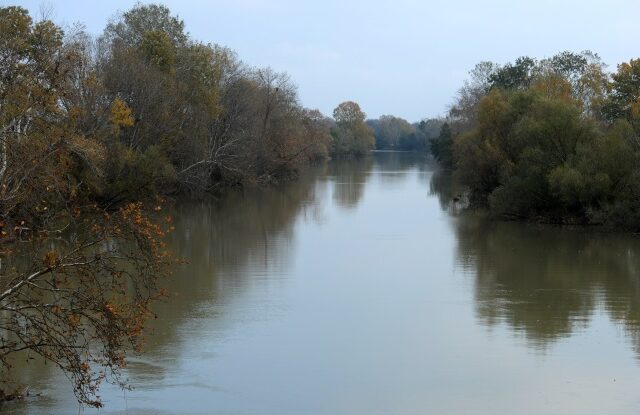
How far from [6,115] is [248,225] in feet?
47.6

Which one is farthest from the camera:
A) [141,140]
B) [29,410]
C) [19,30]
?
[141,140]

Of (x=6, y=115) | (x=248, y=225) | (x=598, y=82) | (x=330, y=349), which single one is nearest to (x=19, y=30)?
(x=6, y=115)

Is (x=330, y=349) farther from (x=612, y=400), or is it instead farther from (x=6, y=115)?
(x=6, y=115)

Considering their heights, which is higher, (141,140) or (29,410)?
→ (141,140)

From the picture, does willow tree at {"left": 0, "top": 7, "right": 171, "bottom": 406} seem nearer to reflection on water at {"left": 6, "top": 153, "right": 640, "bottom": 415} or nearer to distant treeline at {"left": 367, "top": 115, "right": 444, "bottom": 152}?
reflection on water at {"left": 6, "top": 153, "right": 640, "bottom": 415}

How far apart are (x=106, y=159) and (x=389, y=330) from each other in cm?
1868

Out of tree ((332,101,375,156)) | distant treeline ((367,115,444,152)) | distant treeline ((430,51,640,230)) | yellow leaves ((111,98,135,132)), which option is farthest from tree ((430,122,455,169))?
distant treeline ((367,115,444,152))

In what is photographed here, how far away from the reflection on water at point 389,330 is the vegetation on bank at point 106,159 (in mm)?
1064

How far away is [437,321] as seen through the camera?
15.2 meters

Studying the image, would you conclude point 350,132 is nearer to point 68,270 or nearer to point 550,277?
point 550,277

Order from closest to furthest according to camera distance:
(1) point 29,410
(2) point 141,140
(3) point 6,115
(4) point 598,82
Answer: (1) point 29,410 < (3) point 6,115 < (2) point 141,140 < (4) point 598,82

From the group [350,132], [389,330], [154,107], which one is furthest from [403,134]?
[389,330]

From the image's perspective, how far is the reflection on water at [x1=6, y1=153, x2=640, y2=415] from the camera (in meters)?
10.7

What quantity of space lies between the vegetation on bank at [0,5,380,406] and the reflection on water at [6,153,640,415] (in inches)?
41.9
